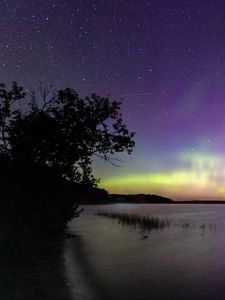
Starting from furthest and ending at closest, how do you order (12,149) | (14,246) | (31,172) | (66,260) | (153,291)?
1. (12,149)
2. (31,172)
3. (66,260)
4. (14,246)
5. (153,291)

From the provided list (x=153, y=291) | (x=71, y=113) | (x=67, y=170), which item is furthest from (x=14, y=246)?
(x=71, y=113)

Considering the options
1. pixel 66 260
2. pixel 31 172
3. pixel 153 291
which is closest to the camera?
pixel 153 291

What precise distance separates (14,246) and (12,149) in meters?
11.3

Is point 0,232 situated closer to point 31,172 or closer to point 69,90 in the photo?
point 31,172

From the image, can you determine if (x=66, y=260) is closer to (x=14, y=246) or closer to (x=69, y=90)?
(x=14, y=246)

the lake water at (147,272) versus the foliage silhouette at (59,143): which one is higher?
the foliage silhouette at (59,143)

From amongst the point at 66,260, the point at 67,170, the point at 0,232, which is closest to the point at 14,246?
the point at 0,232

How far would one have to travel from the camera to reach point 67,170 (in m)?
35.4

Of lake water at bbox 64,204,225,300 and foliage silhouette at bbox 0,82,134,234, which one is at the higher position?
foliage silhouette at bbox 0,82,134,234

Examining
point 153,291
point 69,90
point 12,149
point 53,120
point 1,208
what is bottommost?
point 153,291

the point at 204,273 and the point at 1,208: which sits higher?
the point at 1,208

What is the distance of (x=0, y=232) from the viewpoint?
2348cm

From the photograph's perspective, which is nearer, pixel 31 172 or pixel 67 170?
pixel 31 172

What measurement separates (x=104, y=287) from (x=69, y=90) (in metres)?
18.4
